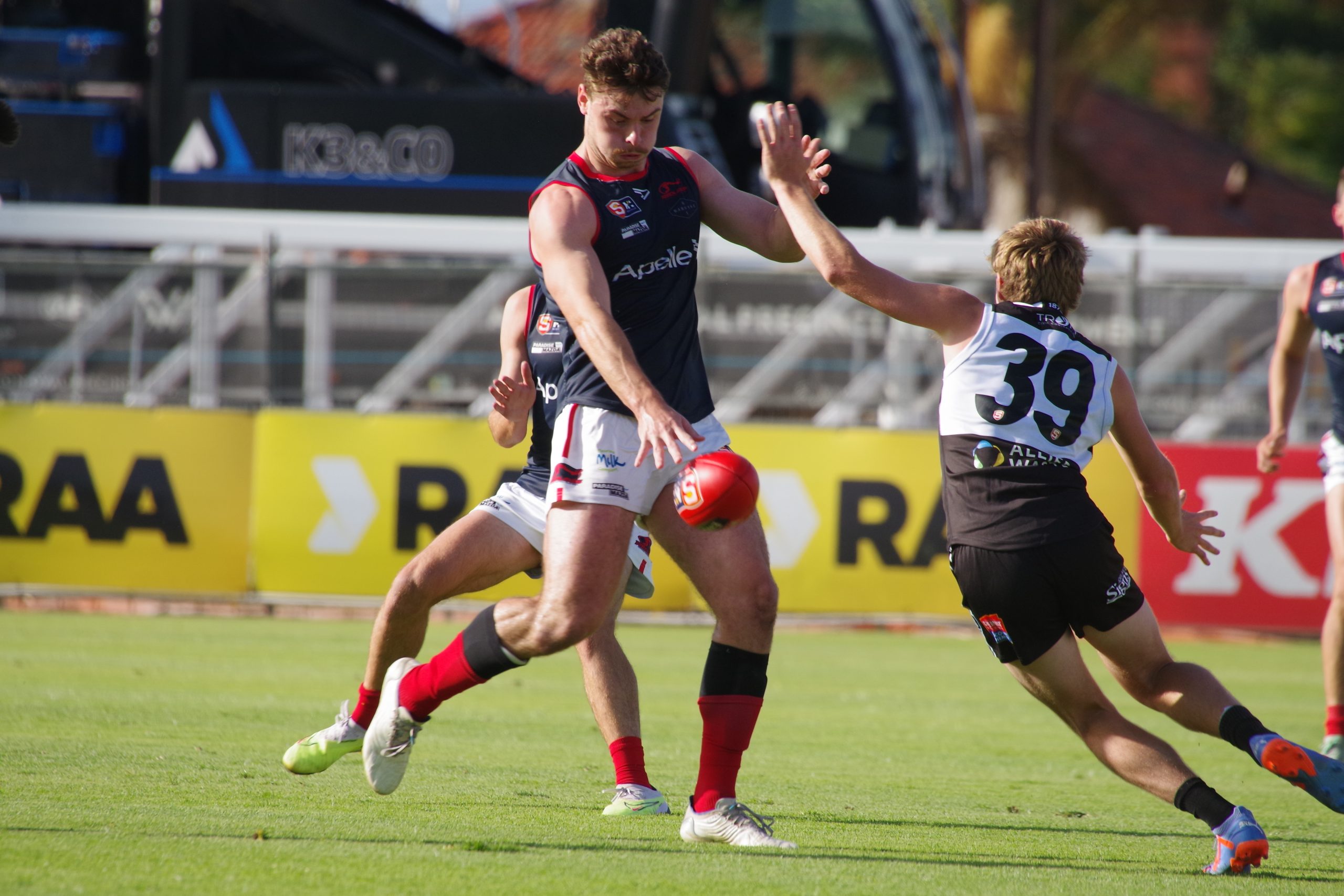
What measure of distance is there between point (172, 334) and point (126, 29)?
13.0ft

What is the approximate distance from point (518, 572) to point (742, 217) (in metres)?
1.39

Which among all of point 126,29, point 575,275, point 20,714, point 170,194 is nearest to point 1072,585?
point 575,275

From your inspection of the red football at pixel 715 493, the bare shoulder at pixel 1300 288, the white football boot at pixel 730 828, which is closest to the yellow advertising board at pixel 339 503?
the bare shoulder at pixel 1300 288

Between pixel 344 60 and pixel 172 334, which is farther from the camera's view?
pixel 344 60

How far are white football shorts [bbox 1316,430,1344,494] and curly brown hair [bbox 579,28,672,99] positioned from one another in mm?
3800

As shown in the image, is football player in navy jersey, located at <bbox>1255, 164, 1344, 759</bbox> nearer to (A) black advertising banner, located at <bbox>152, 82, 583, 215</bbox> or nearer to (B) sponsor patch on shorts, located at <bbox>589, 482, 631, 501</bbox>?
(B) sponsor patch on shorts, located at <bbox>589, 482, 631, 501</bbox>

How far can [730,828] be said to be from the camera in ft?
15.0

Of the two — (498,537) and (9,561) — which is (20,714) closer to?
(498,537)

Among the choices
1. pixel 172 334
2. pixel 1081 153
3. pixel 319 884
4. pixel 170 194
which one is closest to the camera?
pixel 319 884

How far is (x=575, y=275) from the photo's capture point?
445 centimetres

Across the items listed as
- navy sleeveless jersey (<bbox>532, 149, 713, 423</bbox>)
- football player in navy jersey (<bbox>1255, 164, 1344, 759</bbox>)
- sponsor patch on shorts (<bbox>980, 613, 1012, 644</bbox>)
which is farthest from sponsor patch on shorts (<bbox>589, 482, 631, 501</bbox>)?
football player in navy jersey (<bbox>1255, 164, 1344, 759</bbox>)

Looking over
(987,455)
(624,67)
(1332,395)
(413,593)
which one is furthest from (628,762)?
(1332,395)

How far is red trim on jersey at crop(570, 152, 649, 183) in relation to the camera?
472 centimetres

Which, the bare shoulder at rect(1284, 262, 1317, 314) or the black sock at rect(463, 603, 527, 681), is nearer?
the black sock at rect(463, 603, 527, 681)
